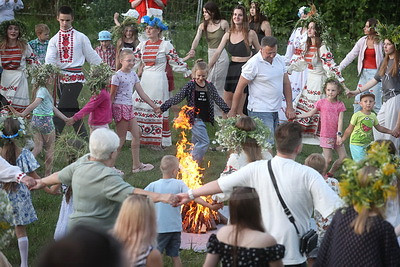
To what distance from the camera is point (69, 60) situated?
10.9m

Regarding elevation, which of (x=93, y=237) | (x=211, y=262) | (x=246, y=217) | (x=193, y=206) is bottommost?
(x=193, y=206)

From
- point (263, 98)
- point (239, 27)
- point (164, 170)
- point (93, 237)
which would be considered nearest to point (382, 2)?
point (239, 27)

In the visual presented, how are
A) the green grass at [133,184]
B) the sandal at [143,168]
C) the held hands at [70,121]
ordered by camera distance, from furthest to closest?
the sandal at [143,168], the held hands at [70,121], the green grass at [133,184]

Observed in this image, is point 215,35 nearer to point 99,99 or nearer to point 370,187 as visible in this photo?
point 99,99

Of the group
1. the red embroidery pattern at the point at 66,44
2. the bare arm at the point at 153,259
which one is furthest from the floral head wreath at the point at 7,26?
the bare arm at the point at 153,259

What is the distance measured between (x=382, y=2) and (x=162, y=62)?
10254mm

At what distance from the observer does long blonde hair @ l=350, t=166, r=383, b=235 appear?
4.83 meters

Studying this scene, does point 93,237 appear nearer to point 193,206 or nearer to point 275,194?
point 275,194

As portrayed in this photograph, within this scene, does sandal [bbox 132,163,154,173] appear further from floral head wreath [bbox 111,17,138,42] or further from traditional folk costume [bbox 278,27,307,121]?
floral head wreath [bbox 111,17,138,42]

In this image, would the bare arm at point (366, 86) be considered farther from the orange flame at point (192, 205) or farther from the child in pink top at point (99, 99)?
the child in pink top at point (99, 99)

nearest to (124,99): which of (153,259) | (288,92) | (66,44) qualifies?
(66,44)

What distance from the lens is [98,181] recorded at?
5.67 metres

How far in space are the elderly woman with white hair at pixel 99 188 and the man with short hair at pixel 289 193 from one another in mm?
854

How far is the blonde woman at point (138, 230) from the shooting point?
192 inches
